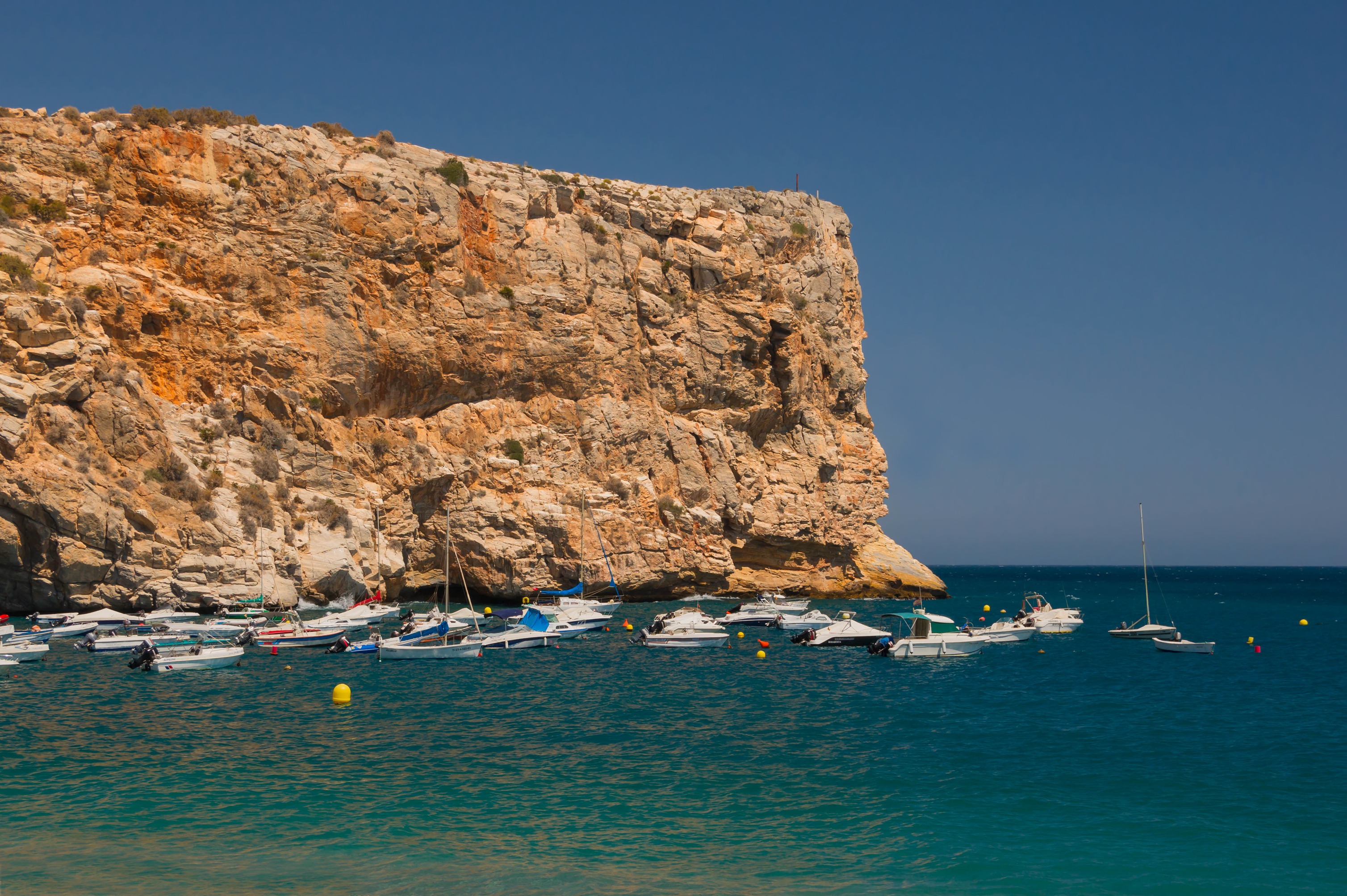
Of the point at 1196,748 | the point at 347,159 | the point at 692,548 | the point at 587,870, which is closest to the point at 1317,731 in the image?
the point at 1196,748

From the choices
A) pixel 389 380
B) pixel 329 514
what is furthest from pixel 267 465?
pixel 389 380

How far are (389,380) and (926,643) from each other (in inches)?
1318

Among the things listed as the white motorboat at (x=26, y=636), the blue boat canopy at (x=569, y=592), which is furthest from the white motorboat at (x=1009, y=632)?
the white motorboat at (x=26, y=636)

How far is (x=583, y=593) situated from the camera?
2251 inches

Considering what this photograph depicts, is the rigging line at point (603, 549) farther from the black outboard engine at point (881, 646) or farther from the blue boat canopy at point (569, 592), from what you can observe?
the black outboard engine at point (881, 646)

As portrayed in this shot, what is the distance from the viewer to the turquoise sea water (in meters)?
13.9

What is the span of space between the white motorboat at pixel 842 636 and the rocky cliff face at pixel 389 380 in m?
17.6

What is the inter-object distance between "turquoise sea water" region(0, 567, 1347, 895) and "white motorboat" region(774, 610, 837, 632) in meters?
12.8

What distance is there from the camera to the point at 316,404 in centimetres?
5375

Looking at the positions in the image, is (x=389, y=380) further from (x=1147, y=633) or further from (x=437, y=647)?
(x=1147, y=633)

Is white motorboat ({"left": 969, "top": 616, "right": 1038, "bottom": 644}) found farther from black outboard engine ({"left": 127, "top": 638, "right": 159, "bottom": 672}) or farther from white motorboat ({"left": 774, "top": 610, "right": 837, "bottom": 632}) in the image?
black outboard engine ({"left": 127, "top": 638, "right": 159, "bottom": 672})

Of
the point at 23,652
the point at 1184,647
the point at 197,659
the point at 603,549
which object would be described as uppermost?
the point at 603,549

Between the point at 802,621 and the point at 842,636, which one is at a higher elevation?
the point at 802,621

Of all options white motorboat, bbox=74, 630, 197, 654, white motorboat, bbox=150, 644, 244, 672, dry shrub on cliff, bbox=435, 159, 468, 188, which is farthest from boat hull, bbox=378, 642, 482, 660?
dry shrub on cliff, bbox=435, 159, 468, 188
